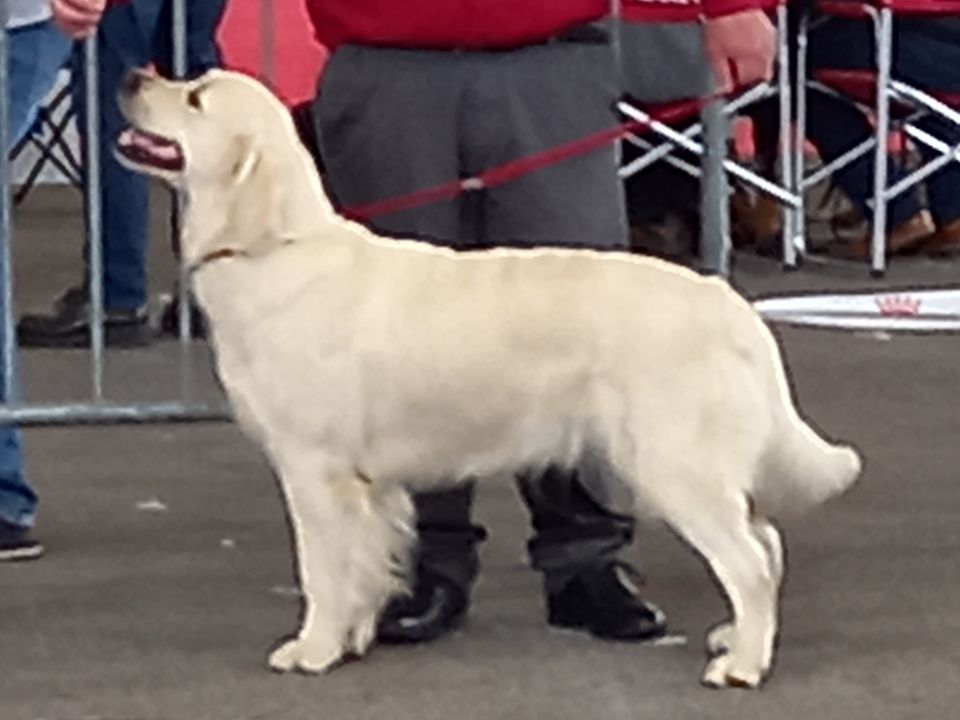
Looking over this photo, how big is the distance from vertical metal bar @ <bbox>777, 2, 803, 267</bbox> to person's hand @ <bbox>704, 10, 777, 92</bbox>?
3630 mm

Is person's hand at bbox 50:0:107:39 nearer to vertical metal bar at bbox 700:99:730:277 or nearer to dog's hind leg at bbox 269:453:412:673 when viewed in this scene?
dog's hind leg at bbox 269:453:412:673

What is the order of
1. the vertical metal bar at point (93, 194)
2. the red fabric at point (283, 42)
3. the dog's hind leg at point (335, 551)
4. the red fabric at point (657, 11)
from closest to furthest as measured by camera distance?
the dog's hind leg at point (335, 551), the vertical metal bar at point (93, 194), the red fabric at point (657, 11), the red fabric at point (283, 42)

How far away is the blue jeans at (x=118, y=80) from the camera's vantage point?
5660mm

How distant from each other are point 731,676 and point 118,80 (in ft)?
9.02

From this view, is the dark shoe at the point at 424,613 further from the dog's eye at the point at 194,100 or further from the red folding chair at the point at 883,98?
the red folding chair at the point at 883,98

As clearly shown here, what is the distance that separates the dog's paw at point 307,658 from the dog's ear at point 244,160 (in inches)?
25.9

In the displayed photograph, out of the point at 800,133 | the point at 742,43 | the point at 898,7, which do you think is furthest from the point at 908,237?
the point at 742,43

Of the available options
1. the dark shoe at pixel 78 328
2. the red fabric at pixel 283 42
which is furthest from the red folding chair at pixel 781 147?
the red fabric at pixel 283 42

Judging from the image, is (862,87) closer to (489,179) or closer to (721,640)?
(489,179)

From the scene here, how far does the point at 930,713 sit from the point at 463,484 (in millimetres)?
733

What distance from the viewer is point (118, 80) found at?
5496 mm

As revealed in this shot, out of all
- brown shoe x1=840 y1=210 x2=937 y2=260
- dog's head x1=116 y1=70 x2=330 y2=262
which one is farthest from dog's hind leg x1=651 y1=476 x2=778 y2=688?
brown shoe x1=840 y1=210 x2=937 y2=260

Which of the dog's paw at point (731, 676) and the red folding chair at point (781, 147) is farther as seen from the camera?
the red folding chair at point (781, 147)

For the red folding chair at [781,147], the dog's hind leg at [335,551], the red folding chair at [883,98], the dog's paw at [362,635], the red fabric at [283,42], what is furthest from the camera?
the red fabric at [283,42]
